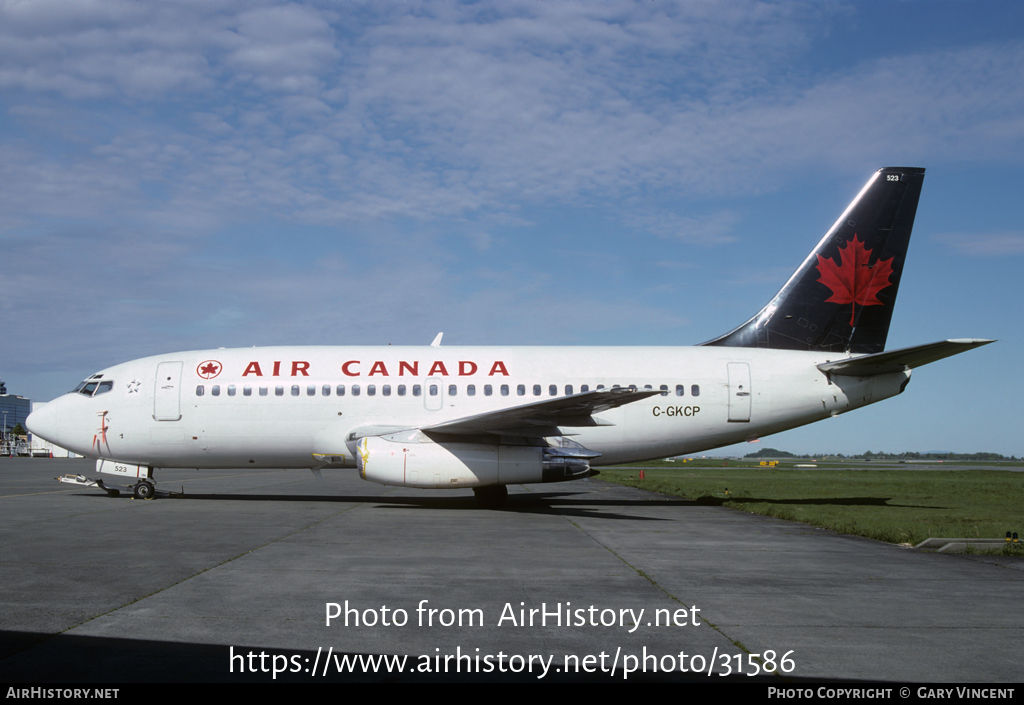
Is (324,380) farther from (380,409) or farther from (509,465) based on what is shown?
(509,465)

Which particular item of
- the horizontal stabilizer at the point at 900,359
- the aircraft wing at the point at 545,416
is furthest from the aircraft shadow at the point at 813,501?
the aircraft wing at the point at 545,416

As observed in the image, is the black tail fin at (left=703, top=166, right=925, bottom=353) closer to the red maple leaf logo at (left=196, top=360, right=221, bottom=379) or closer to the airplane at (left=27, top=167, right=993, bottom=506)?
the airplane at (left=27, top=167, right=993, bottom=506)

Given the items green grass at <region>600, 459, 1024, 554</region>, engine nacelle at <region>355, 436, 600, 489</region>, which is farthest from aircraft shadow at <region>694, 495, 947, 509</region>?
engine nacelle at <region>355, 436, 600, 489</region>

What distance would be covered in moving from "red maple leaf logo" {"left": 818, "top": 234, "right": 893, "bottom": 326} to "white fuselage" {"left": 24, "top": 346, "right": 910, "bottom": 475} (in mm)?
1856

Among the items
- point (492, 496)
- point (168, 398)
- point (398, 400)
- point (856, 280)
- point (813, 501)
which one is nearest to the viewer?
point (492, 496)

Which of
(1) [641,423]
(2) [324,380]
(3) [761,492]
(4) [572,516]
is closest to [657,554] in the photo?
(4) [572,516]

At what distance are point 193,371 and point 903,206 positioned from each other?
18.6 m

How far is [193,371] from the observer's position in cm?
1830

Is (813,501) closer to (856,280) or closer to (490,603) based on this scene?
(856,280)

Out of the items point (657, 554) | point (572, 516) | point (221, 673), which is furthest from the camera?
point (572, 516)

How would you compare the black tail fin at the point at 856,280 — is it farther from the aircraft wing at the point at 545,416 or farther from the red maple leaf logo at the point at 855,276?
the aircraft wing at the point at 545,416

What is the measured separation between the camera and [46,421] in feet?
60.0

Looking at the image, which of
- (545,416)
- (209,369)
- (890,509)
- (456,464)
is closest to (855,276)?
(890,509)

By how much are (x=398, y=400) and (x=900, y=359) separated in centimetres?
1171
